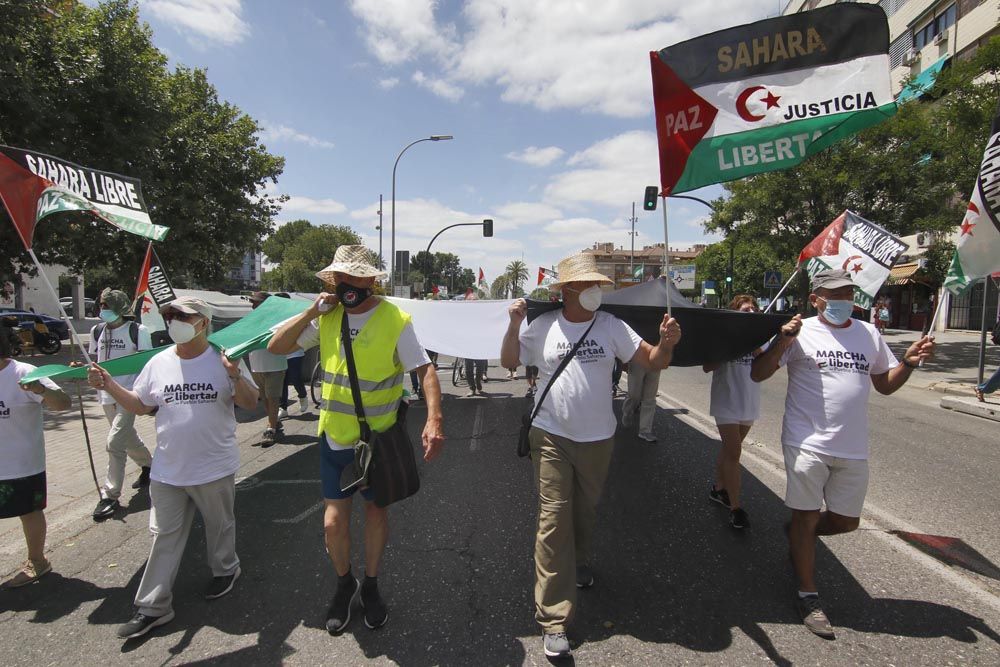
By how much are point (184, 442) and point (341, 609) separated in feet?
4.23

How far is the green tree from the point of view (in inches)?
406

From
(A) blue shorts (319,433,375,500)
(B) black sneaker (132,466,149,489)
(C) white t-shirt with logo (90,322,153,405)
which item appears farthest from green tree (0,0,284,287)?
(A) blue shorts (319,433,375,500)

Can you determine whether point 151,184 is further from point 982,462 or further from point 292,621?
point 982,462

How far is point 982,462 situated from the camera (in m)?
6.01

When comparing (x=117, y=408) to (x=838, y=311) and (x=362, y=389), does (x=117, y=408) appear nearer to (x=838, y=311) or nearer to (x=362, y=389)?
(x=362, y=389)

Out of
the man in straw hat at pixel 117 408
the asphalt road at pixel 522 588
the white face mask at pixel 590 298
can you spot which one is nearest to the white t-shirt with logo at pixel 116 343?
the man in straw hat at pixel 117 408

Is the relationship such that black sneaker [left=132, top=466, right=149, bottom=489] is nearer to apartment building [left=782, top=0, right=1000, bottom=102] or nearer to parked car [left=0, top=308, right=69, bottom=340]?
parked car [left=0, top=308, right=69, bottom=340]

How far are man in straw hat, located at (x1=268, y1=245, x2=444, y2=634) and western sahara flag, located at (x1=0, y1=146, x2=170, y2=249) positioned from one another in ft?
6.00

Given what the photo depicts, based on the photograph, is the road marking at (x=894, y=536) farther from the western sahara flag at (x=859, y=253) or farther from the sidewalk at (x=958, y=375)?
the sidewalk at (x=958, y=375)

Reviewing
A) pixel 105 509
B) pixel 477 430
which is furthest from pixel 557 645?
pixel 477 430

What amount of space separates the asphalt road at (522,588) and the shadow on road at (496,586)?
0.01m

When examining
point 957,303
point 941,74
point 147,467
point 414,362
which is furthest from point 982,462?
point 957,303

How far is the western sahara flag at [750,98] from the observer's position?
10.7 ft

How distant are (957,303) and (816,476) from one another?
104 ft
